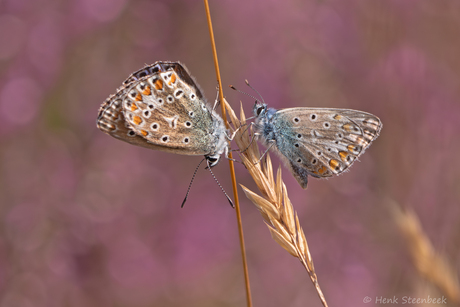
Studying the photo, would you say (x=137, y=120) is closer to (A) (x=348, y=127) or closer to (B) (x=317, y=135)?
(B) (x=317, y=135)

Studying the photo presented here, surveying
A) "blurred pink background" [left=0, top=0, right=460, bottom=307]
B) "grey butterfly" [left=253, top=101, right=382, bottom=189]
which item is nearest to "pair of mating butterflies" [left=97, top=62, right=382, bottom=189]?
"grey butterfly" [left=253, top=101, right=382, bottom=189]

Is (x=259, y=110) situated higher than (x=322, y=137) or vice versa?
(x=259, y=110)

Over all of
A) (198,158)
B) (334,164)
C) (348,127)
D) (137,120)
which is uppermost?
(348,127)

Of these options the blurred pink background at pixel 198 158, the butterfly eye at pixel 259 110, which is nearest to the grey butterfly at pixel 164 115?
the butterfly eye at pixel 259 110

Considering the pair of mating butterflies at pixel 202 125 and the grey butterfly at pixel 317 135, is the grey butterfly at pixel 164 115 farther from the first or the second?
the grey butterfly at pixel 317 135

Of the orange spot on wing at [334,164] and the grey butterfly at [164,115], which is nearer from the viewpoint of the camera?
the grey butterfly at [164,115]

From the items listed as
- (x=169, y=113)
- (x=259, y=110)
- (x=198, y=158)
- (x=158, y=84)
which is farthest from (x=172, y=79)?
(x=198, y=158)

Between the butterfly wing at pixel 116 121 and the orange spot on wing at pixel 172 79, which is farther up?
the orange spot on wing at pixel 172 79
